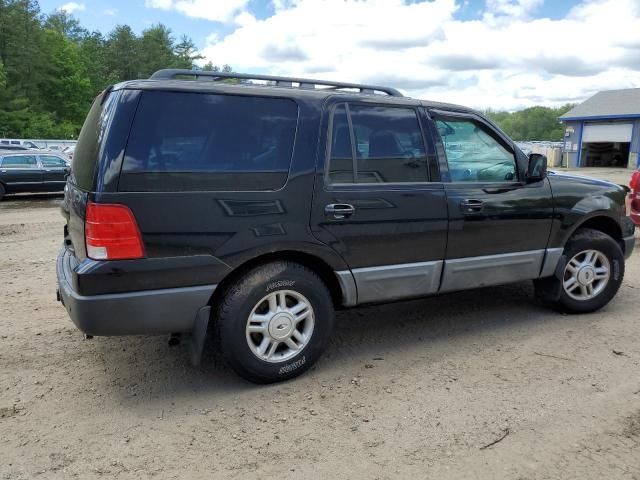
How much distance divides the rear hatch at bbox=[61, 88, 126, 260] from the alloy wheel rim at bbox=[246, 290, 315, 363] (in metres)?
1.11

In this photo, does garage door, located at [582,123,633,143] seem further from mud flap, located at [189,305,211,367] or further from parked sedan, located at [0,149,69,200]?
mud flap, located at [189,305,211,367]

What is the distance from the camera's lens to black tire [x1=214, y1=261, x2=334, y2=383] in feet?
10.9

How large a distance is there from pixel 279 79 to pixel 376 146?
84 cm

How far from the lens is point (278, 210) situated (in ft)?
11.1

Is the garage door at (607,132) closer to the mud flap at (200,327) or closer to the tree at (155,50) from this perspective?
the mud flap at (200,327)

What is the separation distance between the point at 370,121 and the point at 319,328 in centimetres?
150

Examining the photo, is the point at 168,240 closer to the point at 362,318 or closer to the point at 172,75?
the point at 172,75

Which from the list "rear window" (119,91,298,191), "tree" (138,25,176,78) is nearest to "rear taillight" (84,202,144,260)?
"rear window" (119,91,298,191)

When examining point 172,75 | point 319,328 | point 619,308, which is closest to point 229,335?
point 319,328

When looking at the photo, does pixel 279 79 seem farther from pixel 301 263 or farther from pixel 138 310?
pixel 138 310

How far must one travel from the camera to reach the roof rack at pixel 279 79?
137 inches

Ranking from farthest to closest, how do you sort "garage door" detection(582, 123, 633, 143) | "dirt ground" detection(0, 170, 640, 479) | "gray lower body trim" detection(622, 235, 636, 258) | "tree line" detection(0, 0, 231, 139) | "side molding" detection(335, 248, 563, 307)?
1. "tree line" detection(0, 0, 231, 139)
2. "garage door" detection(582, 123, 633, 143)
3. "gray lower body trim" detection(622, 235, 636, 258)
4. "side molding" detection(335, 248, 563, 307)
5. "dirt ground" detection(0, 170, 640, 479)

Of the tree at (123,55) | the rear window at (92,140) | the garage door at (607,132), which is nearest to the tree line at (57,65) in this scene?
the tree at (123,55)

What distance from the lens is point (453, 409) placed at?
3.22 m
